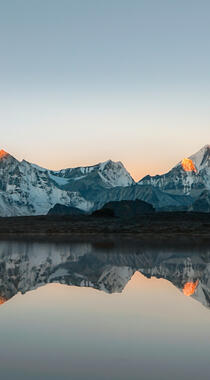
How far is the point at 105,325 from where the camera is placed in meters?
23.8

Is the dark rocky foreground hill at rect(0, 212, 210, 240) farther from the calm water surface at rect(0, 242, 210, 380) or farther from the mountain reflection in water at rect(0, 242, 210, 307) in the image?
the calm water surface at rect(0, 242, 210, 380)

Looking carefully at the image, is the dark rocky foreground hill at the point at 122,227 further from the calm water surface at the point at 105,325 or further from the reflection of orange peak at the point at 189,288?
the reflection of orange peak at the point at 189,288

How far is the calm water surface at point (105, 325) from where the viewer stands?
55.6 ft

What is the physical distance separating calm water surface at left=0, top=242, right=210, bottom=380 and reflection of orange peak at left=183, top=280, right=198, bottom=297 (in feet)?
0.23

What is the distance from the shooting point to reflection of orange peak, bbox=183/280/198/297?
33.6 metres

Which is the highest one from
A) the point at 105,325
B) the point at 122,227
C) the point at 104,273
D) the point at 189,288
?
the point at 122,227

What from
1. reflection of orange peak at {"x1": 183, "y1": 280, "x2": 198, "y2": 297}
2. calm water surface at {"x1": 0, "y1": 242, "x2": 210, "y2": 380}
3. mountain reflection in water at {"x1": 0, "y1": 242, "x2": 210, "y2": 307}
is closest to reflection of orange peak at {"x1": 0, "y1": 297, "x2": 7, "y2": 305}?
mountain reflection in water at {"x1": 0, "y1": 242, "x2": 210, "y2": 307}

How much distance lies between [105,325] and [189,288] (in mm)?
13231

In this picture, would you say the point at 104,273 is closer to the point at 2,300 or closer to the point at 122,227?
the point at 2,300

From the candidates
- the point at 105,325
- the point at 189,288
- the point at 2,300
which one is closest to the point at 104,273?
the point at 189,288

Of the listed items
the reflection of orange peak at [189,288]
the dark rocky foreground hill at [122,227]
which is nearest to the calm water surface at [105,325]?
the reflection of orange peak at [189,288]

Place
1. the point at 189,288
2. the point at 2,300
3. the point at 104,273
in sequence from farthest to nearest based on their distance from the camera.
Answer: the point at 104,273, the point at 189,288, the point at 2,300

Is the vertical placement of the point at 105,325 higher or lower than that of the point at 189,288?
lower

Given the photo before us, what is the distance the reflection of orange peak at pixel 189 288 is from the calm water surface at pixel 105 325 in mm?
70
